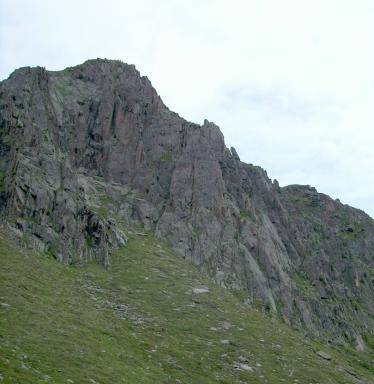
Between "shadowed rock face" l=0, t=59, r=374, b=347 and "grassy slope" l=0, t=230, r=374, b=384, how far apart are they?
353 inches

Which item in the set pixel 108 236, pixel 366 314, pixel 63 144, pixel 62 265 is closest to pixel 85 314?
pixel 62 265

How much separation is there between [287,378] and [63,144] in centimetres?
7463

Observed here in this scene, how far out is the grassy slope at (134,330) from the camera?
139ft

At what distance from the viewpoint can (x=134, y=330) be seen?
6138 cm

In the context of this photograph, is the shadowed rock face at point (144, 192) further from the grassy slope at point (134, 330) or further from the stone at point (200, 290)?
the stone at point (200, 290)

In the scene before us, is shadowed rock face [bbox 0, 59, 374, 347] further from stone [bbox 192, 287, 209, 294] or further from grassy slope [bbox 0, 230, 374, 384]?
stone [bbox 192, 287, 209, 294]

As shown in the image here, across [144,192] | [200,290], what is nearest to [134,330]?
[200,290]

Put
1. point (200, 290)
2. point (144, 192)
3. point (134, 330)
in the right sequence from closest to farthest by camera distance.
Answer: point (134, 330)
point (200, 290)
point (144, 192)

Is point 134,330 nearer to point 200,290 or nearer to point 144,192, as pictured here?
point 200,290

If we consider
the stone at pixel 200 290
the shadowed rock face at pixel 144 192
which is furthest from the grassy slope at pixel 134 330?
the shadowed rock face at pixel 144 192

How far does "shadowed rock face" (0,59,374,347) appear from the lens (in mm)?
87250

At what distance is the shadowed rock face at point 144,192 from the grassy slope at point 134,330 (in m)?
8.97

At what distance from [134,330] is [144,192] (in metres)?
57.7

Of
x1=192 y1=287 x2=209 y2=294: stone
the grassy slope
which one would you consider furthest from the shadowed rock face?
x1=192 y1=287 x2=209 y2=294: stone
